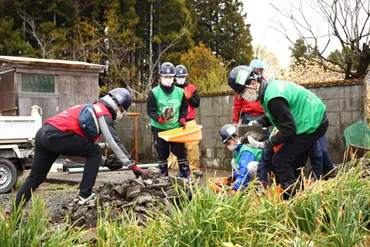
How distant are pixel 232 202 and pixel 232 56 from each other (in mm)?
32044

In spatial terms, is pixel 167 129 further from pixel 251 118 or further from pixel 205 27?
pixel 205 27

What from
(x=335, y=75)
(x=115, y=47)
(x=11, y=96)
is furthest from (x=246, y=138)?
(x=115, y=47)

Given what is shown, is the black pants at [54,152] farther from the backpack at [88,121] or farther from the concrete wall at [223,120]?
the concrete wall at [223,120]

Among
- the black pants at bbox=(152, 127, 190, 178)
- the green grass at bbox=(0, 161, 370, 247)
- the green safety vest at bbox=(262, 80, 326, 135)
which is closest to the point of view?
the green grass at bbox=(0, 161, 370, 247)

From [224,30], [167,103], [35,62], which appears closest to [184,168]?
[167,103]

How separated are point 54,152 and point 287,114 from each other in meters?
2.62

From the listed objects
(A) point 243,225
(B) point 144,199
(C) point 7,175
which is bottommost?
(C) point 7,175

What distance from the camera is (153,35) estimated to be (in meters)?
30.6

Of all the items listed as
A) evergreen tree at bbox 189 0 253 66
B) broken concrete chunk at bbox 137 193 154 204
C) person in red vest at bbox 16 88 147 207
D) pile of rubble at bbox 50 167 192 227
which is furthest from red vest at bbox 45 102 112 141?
evergreen tree at bbox 189 0 253 66

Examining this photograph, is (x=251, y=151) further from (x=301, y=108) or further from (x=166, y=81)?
(x=166, y=81)

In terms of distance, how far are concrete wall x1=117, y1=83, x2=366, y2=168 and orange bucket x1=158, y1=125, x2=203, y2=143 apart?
Result: 2267mm

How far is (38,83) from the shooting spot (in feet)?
46.7

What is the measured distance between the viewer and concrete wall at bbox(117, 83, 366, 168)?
858 cm

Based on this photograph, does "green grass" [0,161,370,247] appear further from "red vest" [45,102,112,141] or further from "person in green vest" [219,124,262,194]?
A: "red vest" [45,102,112,141]
